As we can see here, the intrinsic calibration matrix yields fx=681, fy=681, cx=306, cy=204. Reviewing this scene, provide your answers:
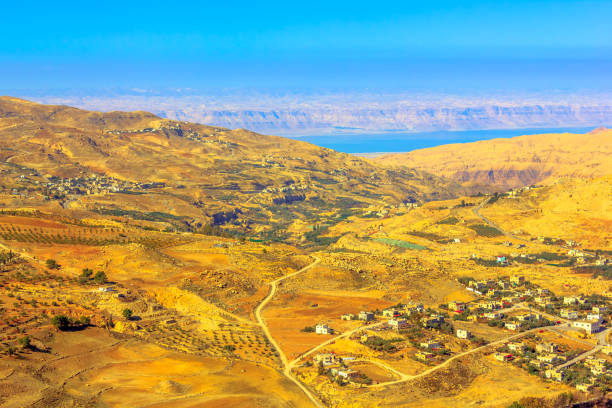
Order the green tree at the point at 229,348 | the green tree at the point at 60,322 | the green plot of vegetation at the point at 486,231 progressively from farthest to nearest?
1. the green plot of vegetation at the point at 486,231
2. the green tree at the point at 229,348
3. the green tree at the point at 60,322

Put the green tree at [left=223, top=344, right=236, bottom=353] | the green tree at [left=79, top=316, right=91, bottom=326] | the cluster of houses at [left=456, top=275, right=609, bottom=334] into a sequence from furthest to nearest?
the cluster of houses at [left=456, top=275, right=609, bottom=334]
the green tree at [left=79, top=316, right=91, bottom=326]
the green tree at [left=223, top=344, right=236, bottom=353]

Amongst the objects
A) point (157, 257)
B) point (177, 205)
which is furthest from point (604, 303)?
point (177, 205)

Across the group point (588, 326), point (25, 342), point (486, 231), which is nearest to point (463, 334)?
point (588, 326)

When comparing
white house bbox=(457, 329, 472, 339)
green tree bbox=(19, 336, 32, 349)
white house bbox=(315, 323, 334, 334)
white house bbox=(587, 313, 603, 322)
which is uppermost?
green tree bbox=(19, 336, 32, 349)

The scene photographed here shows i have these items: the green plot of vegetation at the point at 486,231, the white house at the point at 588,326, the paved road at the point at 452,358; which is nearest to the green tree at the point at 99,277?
the paved road at the point at 452,358

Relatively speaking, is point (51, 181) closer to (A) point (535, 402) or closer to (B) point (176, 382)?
(B) point (176, 382)

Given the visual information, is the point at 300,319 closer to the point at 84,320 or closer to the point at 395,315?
the point at 395,315

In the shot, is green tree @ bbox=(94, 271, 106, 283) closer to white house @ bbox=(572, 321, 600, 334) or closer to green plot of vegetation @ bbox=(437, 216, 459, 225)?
white house @ bbox=(572, 321, 600, 334)

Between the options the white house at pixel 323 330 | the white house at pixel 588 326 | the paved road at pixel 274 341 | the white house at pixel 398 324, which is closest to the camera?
the paved road at pixel 274 341

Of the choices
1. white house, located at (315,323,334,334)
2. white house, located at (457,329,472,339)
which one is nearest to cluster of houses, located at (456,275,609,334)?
white house, located at (457,329,472,339)

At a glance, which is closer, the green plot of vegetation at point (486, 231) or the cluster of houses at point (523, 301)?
the cluster of houses at point (523, 301)

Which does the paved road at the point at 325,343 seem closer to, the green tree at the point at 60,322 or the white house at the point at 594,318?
the green tree at the point at 60,322

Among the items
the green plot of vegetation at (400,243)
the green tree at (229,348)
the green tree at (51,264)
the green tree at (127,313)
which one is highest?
the green tree at (51,264)
